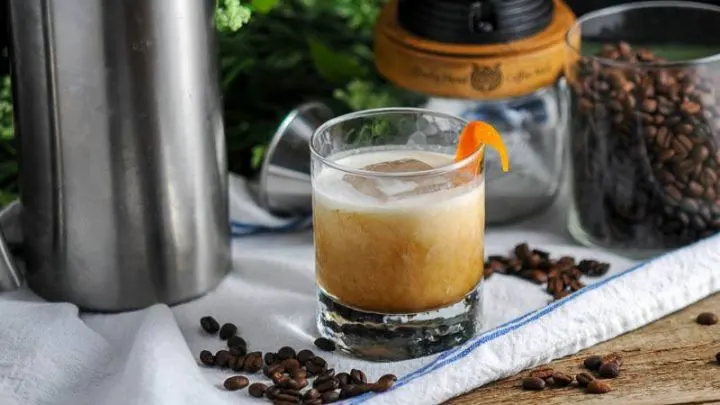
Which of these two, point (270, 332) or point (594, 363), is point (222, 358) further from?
point (594, 363)

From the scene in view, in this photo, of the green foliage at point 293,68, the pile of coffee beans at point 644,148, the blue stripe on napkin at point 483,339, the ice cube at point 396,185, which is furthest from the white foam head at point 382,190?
the green foliage at point 293,68

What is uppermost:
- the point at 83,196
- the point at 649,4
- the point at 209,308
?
the point at 649,4

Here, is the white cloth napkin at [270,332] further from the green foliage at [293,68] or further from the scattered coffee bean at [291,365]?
the green foliage at [293,68]

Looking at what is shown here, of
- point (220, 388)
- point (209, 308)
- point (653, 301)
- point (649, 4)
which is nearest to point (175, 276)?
point (209, 308)

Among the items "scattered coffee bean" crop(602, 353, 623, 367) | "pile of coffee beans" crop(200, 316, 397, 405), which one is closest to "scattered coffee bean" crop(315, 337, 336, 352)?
"pile of coffee beans" crop(200, 316, 397, 405)

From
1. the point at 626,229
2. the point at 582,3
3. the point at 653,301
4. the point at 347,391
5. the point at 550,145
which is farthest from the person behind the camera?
the point at 582,3

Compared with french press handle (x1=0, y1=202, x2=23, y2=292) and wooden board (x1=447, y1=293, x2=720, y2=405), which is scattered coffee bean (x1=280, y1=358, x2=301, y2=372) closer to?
wooden board (x1=447, y1=293, x2=720, y2=405)

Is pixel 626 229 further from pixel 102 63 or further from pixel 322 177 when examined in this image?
pixel 102 63

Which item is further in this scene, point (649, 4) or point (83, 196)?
point (649, 4)
